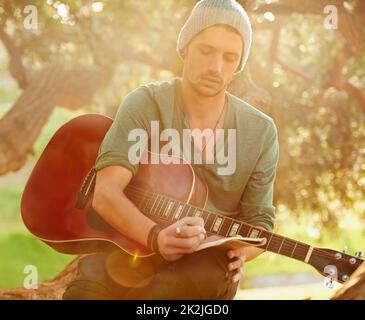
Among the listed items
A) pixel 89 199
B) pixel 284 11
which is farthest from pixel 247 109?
pixel 284 11

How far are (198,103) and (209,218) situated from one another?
1.64 ft

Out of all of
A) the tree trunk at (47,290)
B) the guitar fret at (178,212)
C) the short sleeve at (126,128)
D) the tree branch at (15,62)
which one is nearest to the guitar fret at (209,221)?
the guitar fret at (178,212)

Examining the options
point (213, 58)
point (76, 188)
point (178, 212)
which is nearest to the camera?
point (178, 212)

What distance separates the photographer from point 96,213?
2.61 meters

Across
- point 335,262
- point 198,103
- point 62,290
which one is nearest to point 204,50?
point 198,103

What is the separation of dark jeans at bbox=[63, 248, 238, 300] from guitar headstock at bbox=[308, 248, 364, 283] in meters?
0.35

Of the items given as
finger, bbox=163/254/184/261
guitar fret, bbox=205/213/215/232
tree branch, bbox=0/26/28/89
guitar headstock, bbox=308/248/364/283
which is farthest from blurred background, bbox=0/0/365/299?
finger, bbox=163/254/184/261

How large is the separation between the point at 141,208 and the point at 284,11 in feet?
8.04

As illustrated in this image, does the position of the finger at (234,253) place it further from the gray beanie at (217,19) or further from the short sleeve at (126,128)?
the gray beanie at (217,19)

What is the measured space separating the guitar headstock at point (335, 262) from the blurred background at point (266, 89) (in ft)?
6.55

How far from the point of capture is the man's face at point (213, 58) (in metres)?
2.60

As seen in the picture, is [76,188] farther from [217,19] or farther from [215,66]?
[217,19]

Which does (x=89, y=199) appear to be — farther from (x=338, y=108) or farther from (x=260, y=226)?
(x=338, y=108)

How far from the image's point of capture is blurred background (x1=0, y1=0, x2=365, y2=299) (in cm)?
479
